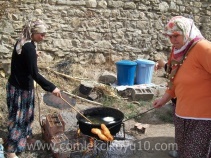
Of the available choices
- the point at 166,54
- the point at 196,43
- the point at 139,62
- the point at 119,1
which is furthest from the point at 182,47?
the point at 166,54

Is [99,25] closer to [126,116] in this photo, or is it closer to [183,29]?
[126,116]

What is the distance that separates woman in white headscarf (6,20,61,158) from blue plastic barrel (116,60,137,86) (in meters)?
3.25

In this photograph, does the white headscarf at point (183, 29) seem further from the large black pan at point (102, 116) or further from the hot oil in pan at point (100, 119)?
the hot oil in pan at point (100, 119)

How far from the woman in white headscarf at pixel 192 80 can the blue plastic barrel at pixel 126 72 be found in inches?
140

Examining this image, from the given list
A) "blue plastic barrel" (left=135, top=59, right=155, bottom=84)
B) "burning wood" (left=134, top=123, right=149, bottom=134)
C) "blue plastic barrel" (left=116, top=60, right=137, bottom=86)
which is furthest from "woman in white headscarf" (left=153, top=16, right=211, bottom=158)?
"blue plastic barrel" (left=135, top=59, right=155, bottom=84)

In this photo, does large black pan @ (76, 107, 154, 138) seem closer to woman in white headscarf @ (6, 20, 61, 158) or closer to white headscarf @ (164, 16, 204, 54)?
woman in white headscarf @ (6, 20, 61, 158)

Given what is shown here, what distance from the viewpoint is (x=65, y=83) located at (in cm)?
Result: 700

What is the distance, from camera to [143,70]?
7391 millimetres

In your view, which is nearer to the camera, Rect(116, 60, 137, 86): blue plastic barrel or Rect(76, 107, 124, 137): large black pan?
Rect(76, 107, 124, 137): large black pan

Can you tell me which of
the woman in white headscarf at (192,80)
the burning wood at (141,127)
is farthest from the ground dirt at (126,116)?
the woman in white headscarf at (192,80)

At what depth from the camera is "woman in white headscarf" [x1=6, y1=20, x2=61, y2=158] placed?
12.7ft

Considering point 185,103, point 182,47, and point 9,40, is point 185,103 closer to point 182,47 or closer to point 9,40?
point 182,47

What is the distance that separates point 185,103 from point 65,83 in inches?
162

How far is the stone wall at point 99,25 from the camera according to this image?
6.88 metres
